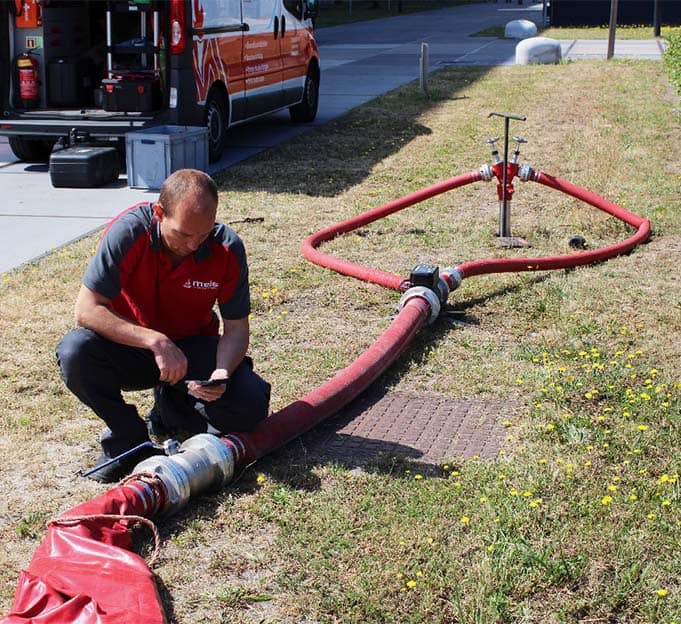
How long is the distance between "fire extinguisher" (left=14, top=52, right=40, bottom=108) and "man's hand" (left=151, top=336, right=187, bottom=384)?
24.5ft

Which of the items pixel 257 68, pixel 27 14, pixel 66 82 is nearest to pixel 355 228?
pixel 66 82

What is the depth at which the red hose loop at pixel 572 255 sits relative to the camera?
6758 millimetres

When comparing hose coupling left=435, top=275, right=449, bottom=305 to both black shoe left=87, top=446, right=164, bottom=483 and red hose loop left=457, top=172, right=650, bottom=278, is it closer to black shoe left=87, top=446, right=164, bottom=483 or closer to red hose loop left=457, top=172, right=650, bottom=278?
red hose loop left=457, top=172, right=650, bottom=278

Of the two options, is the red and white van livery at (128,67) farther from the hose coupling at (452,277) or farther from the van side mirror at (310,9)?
the hose coupling at (452,277)

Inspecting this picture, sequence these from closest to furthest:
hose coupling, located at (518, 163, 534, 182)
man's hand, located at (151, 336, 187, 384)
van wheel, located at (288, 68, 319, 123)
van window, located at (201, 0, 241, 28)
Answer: man's hand, located at (151, 336, 187, 384) → hose coupling, located at (518, 163, 534, 182) → van window, located at (201, 0, 241, 28) → van wheel, located at (288, 68, 319, 123)

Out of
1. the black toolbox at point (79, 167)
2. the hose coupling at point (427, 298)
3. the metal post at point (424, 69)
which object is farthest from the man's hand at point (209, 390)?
the metal post at point (424, 69)

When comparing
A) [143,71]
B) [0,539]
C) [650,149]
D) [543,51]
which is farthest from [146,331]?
[543,51]

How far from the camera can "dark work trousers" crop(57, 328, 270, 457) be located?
167 inches

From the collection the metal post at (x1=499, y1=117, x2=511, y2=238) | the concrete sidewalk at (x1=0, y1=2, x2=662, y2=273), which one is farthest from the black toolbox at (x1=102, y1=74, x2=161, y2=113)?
the metal post at (x1=499, y1=117, x2=511, y2=238)

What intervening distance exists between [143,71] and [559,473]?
740cm

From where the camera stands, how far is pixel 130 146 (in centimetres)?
982

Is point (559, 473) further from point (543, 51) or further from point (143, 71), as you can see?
point (543, 51)

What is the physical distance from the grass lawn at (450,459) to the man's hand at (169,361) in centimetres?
49

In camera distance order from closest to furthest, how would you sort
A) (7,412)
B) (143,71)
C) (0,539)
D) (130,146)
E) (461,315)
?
(0,539) → (7,412) → (461,315) → (130,146) → (143,71)
